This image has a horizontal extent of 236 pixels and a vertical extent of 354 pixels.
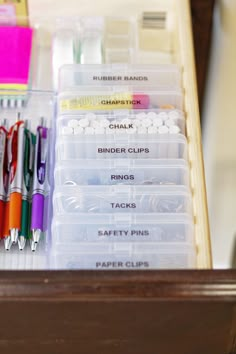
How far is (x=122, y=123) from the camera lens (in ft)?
2.16

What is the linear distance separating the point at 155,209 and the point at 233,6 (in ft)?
1.20

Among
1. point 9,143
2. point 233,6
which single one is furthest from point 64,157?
point 233,6

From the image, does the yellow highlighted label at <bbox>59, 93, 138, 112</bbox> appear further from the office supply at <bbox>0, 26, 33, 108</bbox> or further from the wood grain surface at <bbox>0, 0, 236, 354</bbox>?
the wood grain surface at <bbox>0, 0, 236, 354</bbox>

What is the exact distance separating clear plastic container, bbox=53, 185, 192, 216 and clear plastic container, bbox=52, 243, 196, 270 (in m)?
0.05

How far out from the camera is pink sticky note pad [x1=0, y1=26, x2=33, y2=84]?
0.74 metres

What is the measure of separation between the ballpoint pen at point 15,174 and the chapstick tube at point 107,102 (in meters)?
0.07

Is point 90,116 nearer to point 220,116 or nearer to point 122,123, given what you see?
point 122,123

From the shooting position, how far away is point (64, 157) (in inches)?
25.5

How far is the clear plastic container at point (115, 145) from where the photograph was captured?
0.65 m

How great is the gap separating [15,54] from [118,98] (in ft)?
0.55

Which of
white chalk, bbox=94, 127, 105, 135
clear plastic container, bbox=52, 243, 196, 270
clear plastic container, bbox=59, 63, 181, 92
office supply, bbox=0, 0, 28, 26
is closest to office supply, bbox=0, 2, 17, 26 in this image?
office supply, bbox=0, 0, 28, 26

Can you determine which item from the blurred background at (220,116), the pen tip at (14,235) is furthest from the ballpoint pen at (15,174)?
the blurred background at (220,116)
